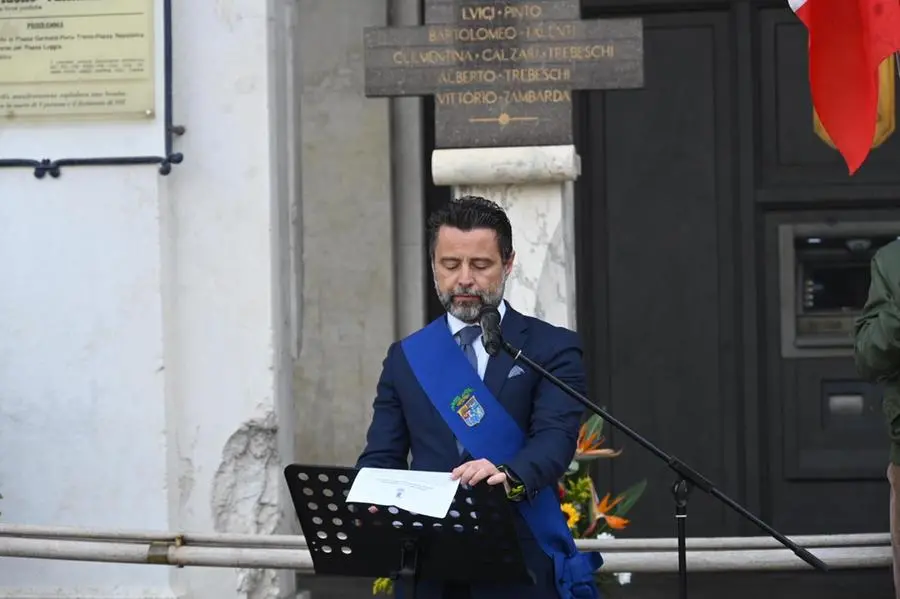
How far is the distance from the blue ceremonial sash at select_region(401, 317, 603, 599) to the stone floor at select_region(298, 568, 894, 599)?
3.68 m

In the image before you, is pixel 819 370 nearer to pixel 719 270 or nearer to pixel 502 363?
pixel 719 270

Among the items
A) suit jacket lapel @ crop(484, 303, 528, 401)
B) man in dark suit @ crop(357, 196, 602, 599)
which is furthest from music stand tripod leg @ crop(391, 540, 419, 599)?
suit jacket lapel @ crop(484, 303, 528, 401)

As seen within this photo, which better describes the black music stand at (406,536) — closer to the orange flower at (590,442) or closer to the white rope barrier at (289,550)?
the white rope barrier at (289,550)

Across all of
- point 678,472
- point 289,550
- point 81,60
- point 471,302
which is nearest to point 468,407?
point 471,302

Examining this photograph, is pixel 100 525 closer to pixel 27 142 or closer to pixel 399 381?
pixel 27 142

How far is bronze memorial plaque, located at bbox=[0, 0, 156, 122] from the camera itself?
6.87 m

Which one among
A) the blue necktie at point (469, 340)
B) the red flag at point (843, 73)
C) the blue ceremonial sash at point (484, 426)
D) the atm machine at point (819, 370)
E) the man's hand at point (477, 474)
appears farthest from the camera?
the atm machine at point (819, 370)

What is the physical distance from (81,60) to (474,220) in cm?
323

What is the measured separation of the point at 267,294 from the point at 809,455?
332 centimetres

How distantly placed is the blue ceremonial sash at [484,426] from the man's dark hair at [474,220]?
24cm

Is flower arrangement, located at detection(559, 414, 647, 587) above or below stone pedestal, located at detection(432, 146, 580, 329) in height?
below

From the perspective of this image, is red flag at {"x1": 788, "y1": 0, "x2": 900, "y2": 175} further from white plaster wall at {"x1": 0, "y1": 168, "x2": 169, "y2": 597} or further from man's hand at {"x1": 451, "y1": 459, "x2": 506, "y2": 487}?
white plaster wall at {"x1": 0, "y1": 168, "x2": 169, "y2": 597}

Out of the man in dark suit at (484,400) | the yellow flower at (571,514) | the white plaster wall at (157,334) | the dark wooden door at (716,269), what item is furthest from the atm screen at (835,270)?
the man in dark suit at (484,400)

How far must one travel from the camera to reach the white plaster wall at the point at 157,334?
691 centimetres
